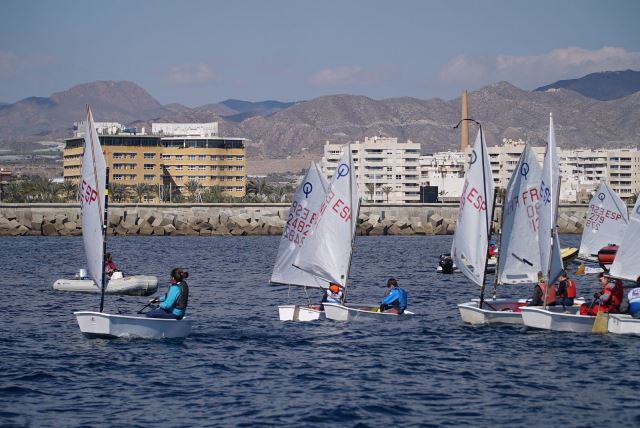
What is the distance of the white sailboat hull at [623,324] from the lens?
106ft

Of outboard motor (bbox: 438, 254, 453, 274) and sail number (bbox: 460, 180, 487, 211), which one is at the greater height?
sail number (bbox: 460, 180, 487, 211)

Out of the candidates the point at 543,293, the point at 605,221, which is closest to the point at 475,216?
the point at 543,293

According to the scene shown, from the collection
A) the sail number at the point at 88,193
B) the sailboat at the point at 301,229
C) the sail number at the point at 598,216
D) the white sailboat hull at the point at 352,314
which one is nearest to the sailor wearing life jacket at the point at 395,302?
the white sailboat hull at the point at 352,314

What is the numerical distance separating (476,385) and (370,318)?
9.81m

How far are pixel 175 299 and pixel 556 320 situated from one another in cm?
1108

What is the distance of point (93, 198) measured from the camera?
3177cm

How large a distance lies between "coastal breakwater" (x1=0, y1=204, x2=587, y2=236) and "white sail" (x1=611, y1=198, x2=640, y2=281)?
90.8m

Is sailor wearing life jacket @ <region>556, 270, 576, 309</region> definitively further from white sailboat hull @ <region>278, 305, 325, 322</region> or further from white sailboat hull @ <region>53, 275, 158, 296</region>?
white sailboat hull @ <region>53, 275, 158, 296</region>

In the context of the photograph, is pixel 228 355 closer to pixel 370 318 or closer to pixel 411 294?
pixel 370 318

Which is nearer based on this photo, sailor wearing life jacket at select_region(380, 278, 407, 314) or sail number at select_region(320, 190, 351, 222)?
sailor wearing life jacket at select_region(380, 278, 407, 314)

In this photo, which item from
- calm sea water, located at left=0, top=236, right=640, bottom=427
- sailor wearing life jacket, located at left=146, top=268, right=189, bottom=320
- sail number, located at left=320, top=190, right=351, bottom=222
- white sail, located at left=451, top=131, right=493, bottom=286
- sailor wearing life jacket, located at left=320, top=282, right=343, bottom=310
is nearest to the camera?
calm sea water, located at left=0, top=236, right=640, bottom=427

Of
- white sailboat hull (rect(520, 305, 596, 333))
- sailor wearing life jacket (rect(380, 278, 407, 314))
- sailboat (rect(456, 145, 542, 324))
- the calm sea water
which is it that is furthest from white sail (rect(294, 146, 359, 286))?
white sailboat hull (rect(520, 305, 596, 333))

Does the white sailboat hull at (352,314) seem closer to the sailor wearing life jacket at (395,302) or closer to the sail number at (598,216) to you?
the sailor wearing life jacket at (395,302)

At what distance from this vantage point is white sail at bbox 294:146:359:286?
38.1 metres
